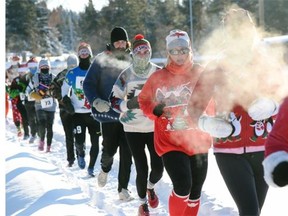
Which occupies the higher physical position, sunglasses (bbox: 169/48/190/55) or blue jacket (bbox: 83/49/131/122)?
sunglasses (bbox: 169/48/190/55)

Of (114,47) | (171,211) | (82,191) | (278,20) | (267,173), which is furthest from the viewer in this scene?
(278,20)

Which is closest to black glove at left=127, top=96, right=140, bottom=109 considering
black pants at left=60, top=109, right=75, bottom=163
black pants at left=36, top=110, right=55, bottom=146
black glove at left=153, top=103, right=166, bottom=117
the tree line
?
black glove at left=153, top=103, right=166, bottom=117

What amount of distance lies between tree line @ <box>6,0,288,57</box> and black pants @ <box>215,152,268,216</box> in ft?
108

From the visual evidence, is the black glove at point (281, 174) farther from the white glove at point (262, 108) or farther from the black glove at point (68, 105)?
the black glove at point (68, 105)

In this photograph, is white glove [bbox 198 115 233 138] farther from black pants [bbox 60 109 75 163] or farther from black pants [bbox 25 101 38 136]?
black pants [bbox 25 101 38 136]

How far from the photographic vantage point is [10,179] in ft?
23.3

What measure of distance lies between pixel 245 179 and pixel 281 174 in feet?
3.73

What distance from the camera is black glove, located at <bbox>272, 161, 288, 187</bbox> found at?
8.02ft

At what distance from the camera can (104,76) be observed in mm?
6273

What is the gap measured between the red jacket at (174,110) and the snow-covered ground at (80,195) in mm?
1209

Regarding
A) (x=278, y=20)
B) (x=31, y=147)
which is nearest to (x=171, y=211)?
(x=31, y=147)

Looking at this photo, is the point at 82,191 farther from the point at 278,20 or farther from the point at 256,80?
the point at 278,20

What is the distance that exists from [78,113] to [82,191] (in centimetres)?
171

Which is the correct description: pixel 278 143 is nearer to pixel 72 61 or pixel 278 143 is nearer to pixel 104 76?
pixel 104 76
